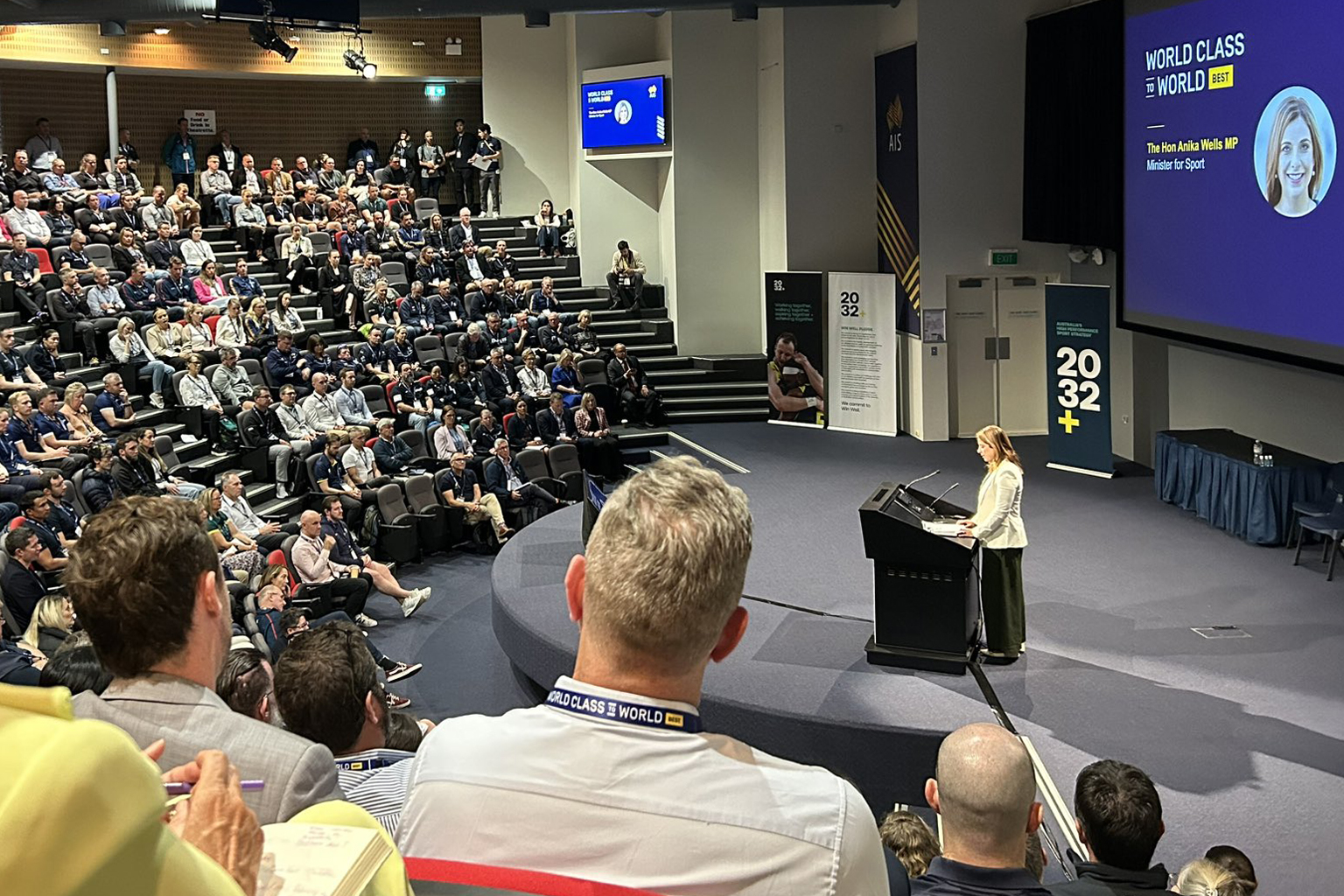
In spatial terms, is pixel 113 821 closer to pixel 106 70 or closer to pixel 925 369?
pixel 925 369

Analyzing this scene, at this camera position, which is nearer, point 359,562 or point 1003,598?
point 1003,598

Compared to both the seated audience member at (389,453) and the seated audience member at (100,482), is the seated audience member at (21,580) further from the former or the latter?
the seated audience member at (389,453)

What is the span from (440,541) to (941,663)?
237 inches

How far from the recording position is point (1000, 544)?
7176mm

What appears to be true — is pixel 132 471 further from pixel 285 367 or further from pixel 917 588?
pixel 917 588

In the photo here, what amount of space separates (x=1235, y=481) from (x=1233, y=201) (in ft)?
6.87

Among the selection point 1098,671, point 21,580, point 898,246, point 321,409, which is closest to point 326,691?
point 1098,671

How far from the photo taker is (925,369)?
14703 mm

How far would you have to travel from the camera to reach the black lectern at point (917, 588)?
273 inches

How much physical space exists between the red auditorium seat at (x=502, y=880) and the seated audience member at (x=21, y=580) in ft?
25.5

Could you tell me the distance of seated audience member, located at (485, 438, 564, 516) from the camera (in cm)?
1266

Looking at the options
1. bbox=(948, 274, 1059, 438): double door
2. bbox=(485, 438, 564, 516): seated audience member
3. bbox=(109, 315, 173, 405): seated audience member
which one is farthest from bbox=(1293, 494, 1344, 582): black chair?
bbox=(109, 315, 173, 405): seated audience member

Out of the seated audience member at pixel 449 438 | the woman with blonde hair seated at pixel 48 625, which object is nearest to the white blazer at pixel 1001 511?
the woman with blonde hair seated at pixel 48 625

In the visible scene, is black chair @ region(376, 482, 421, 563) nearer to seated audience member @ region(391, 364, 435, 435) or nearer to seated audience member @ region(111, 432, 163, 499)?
seated audience member @ region(391, 364, 435, 435)
